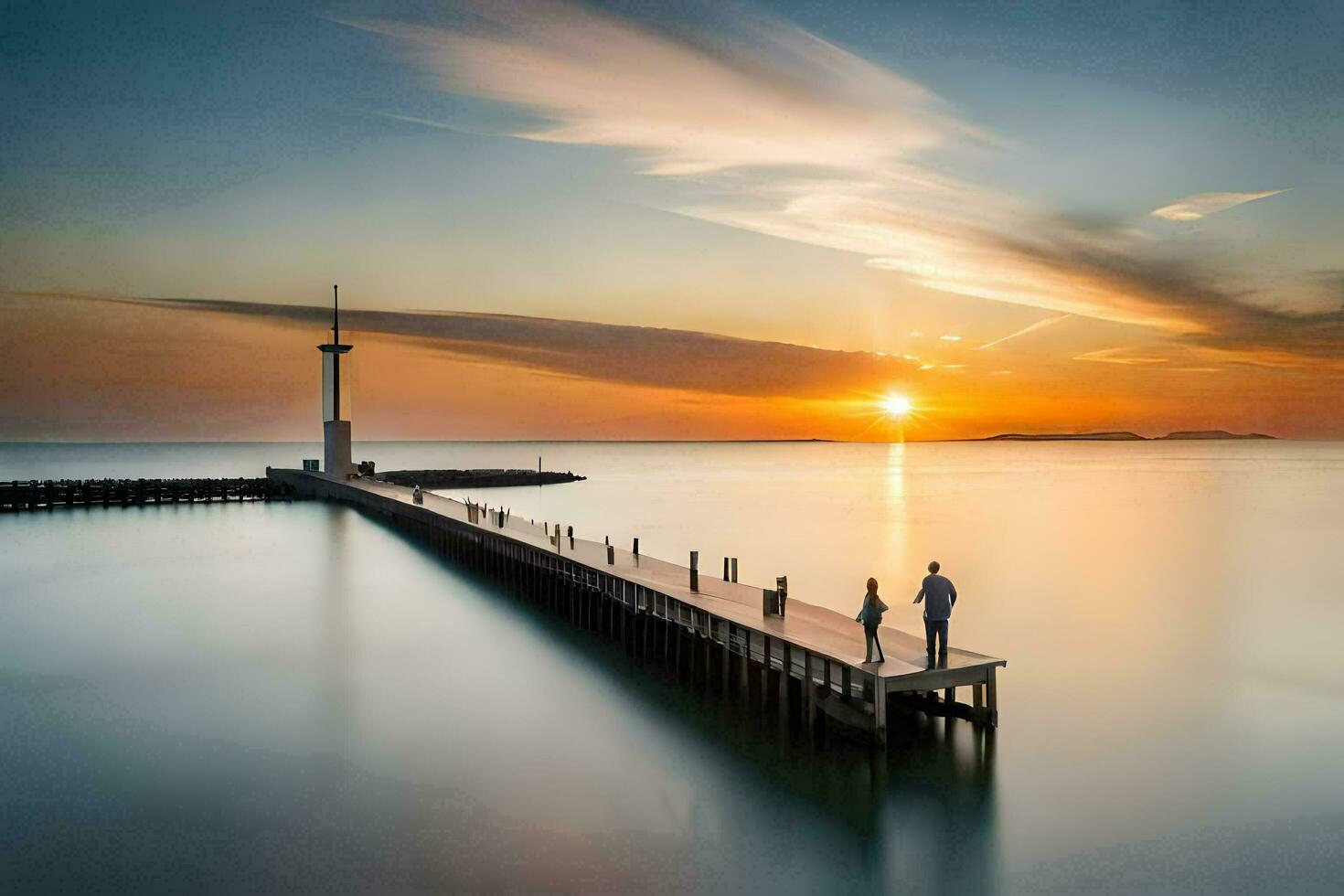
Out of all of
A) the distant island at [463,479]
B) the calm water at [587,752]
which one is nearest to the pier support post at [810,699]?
the calm water at [587,752]

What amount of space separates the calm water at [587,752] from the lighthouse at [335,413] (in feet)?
87.3

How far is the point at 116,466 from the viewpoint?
145m

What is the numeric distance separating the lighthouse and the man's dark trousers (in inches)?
2119

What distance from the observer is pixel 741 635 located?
17734mm

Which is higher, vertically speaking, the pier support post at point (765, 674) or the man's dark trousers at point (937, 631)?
the man's dark trousers at point (937, 631)

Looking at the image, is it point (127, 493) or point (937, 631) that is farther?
point (127, 493)

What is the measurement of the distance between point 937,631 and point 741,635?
4.40 meters

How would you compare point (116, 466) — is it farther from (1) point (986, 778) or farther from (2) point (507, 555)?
(1) point (986, 778)

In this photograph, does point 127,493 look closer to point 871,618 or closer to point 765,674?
point 765,674

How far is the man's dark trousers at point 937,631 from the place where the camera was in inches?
564

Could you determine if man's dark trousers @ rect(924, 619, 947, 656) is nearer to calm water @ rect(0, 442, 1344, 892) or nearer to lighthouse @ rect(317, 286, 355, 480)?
calm water @ rect(0, 442, 1344, 892)

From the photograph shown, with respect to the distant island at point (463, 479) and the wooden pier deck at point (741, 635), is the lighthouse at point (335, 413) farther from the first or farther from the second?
the wooden pier deck at point (741, 635)

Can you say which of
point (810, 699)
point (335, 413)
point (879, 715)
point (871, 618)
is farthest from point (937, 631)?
point (335, 413)

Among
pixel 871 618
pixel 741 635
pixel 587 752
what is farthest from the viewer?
pixel 741 635
